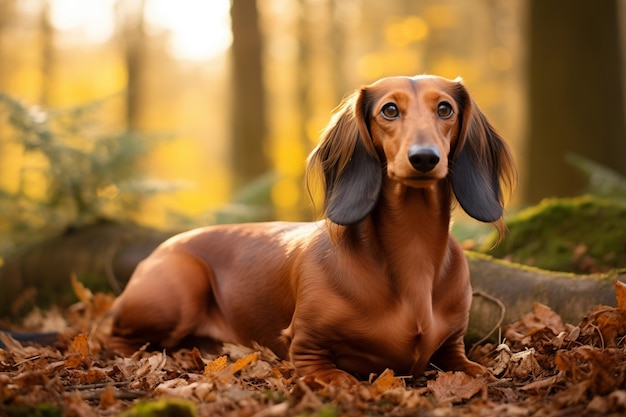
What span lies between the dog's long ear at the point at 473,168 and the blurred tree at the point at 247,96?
26.2 feet

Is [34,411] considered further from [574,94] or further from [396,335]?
[574,94]

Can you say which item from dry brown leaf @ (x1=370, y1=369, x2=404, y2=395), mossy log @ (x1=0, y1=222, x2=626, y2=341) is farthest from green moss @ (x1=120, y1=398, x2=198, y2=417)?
mossy log @ (x1=0, y1=222, x2=626, y2=341)

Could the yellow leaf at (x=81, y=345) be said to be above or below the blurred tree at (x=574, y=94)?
below

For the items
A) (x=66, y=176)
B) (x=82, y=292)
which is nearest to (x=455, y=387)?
(x=82, y=292)

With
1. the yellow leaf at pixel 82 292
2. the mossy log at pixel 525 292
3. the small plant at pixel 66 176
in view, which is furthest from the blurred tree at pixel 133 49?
the mossy log at pixel 525 292

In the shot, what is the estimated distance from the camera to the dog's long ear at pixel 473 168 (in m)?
3.69

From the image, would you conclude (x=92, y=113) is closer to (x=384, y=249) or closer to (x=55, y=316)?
(x=55, y=316)

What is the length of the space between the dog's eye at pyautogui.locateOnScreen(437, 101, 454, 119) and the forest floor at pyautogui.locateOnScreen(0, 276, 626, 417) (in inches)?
50.0

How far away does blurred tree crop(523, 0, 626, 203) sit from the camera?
9.36m

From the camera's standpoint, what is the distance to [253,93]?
11531 mm

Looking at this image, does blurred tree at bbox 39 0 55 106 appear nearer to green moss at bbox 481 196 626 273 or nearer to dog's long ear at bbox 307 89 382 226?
green moss at bbox 481 196 626 273

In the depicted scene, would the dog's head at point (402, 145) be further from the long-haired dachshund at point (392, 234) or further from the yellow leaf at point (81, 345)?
the yellow leaf at point (81, 345)

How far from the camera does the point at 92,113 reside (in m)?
7.89

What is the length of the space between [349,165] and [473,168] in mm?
647
